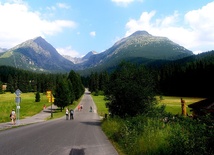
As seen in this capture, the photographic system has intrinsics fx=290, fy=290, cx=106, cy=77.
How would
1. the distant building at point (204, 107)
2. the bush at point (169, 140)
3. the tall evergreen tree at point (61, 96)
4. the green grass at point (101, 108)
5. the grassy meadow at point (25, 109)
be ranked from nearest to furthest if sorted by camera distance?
the bush at point (169, 140), the distant building at point (204, 107), the grassy meadow at point (25, 109), the green grass at point (101, 108), the tall evergreen tree at point (61, 96)

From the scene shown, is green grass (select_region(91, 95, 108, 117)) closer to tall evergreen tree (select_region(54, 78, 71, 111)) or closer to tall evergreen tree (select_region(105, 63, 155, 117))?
tall evergreen tree (select_region(54, 78, 71, 111))

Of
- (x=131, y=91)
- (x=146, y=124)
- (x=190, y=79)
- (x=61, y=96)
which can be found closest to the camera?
(x=146, y=124)

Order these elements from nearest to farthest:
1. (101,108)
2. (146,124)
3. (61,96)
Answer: (146,124)
(61,96)
(101,108)

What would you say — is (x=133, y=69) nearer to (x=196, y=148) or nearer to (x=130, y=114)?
(x=130, y=114)

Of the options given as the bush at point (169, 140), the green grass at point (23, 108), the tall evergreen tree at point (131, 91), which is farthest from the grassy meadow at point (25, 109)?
the bush at point (169, 140)

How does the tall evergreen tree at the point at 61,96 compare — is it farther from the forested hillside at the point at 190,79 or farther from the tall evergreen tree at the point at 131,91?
the tall evergreen tree at the point at 131,91

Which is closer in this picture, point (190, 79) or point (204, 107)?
point (204, 107)

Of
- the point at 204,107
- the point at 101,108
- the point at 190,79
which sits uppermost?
the point at 190,79

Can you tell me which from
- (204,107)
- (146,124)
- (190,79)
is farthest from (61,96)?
(190,79)

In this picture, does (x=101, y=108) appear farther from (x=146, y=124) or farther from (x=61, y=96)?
(x=146, y=124)

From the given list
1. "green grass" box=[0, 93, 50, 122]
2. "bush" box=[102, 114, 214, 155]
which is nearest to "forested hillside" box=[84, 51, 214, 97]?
"green grass" box=[0, 93, 50, 122]

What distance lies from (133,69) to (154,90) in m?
2.93

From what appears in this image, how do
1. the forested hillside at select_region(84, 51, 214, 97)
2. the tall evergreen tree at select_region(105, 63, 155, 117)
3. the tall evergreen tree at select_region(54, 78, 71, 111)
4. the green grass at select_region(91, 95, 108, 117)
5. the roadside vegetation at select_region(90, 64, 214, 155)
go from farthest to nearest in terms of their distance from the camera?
the forested hillside at select_region(84, 51, 214, 97), the tall evergreen tree at select_region(54, 78, 71, 111), the green grass at select_region(91, 95, 108, 117), the tall evergreen tree at select_region(105, 63, 155, 117), the roadside vegetation at select_region(90, 64, 214, 155)

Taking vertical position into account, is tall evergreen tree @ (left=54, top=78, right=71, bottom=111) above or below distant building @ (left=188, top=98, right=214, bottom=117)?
above
